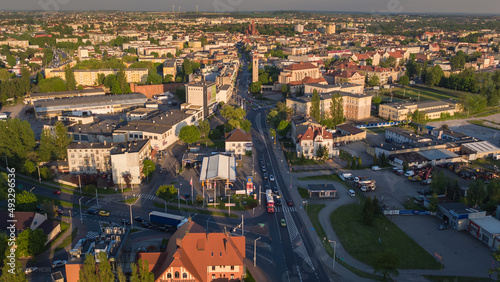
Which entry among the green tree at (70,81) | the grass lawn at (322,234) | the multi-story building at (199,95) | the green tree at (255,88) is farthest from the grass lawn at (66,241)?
the green tree at (255,88)

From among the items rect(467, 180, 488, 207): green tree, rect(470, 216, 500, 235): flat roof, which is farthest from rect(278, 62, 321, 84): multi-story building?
rect(470, 216, 500, 235): flat roof

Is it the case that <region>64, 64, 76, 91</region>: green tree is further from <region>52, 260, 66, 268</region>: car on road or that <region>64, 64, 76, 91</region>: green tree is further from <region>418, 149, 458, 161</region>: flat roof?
<region>418, 149, 458, 161</region>: flat roof

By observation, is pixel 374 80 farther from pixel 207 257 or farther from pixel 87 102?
pixel 207 257

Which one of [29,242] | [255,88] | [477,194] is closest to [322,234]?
[477,194]

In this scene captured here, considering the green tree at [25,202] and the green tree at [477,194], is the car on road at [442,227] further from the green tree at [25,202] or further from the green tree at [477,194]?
the green tree at [25,202]

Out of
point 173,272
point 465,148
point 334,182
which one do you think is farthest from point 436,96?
point 173,272
